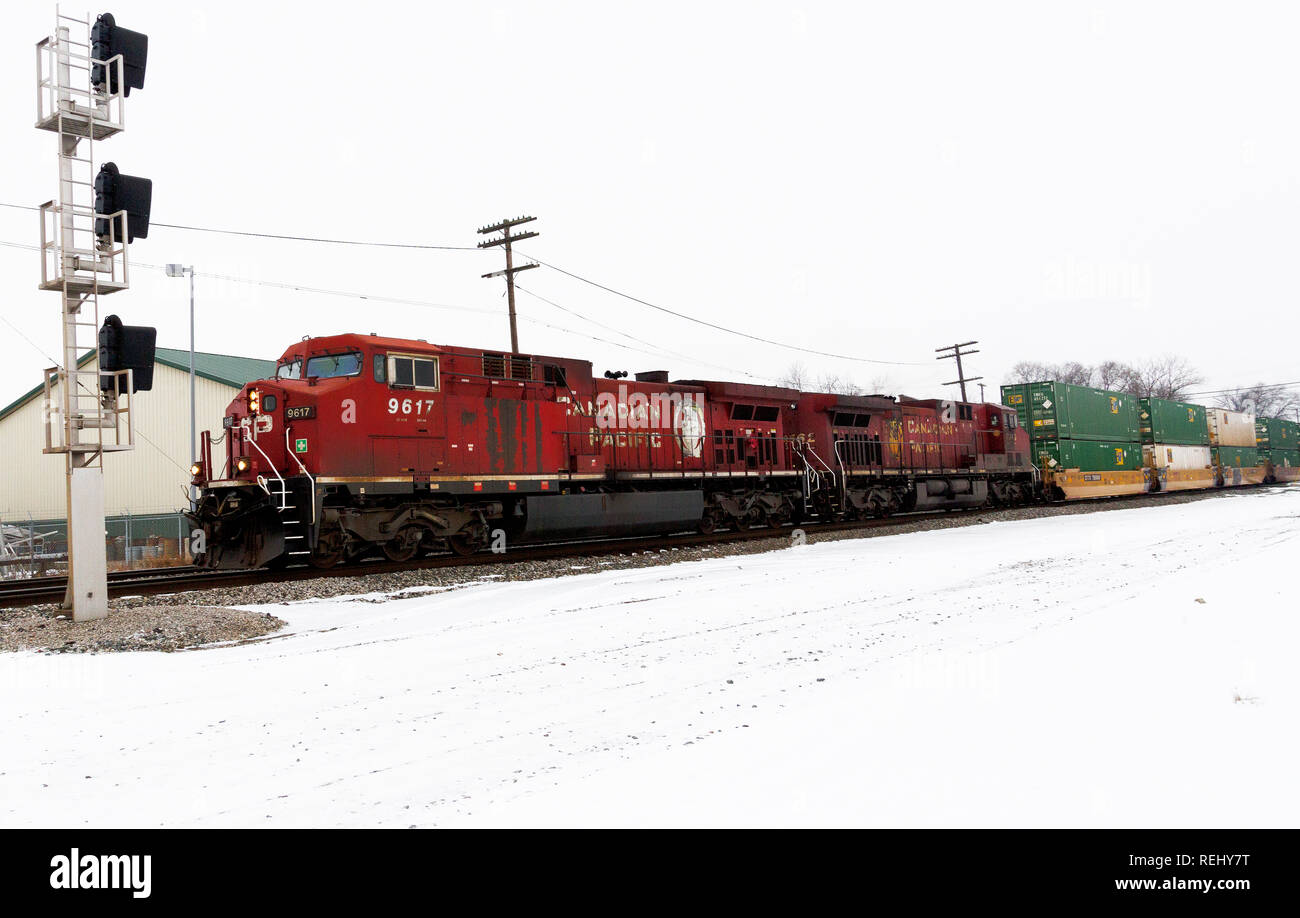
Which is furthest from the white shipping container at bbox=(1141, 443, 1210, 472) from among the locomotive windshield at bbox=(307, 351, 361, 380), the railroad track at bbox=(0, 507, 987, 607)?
the locomotive windshield at bbox=(307, 351, 361, 380)

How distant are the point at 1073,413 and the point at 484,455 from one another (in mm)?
25903

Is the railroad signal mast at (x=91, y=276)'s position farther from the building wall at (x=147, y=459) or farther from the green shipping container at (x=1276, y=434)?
the green shipping container at (x=1276, y=434)

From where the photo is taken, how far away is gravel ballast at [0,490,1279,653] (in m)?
8.29

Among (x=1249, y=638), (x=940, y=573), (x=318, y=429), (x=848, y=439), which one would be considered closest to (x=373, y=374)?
(x=318, y=429)

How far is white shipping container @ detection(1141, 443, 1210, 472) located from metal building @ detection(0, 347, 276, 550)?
38248 millimetres

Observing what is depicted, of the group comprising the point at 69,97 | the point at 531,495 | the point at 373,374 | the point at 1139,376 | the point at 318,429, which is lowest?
the point at 531,495

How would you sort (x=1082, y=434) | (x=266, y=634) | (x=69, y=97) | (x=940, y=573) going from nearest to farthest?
(x=266, y=634) → (x=69, y=97) → (x=940, y=573) → (x=1082, y=434)

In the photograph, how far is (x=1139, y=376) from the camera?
10744 centimetres

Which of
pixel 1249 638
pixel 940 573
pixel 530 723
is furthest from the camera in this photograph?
pixel 940 573

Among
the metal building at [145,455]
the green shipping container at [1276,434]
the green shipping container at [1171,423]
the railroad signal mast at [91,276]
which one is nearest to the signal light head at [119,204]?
the railroad signal mast at [91,276]

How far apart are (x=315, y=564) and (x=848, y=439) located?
14.9 m

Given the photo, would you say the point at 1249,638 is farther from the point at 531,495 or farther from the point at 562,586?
the point at 531,495

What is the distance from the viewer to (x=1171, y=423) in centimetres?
3806

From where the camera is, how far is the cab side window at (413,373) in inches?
538
